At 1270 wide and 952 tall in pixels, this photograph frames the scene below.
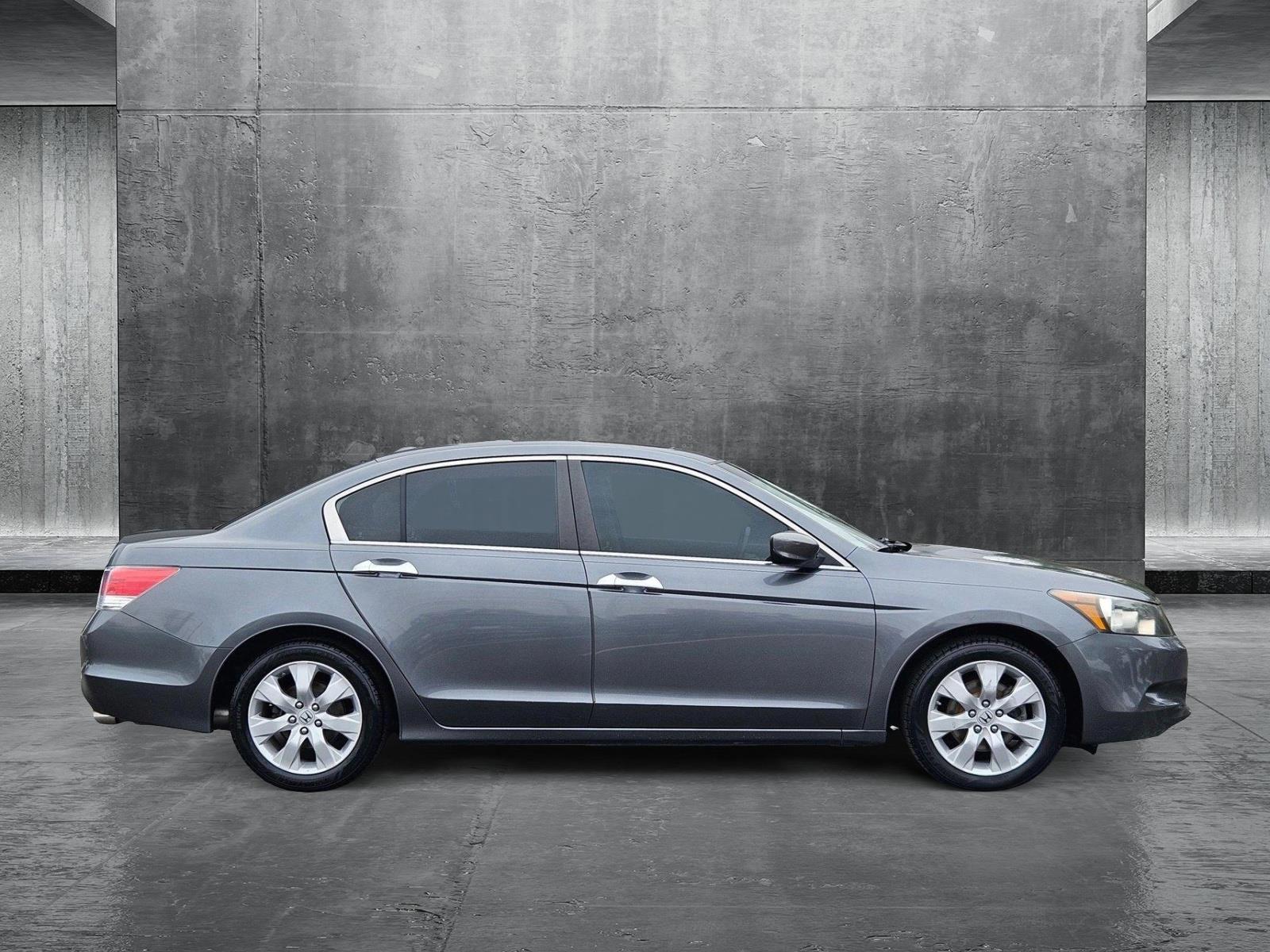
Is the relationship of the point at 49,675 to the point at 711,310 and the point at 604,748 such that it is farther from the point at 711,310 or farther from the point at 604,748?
the point at 711,310

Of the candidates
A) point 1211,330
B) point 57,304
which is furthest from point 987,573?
point 57,304

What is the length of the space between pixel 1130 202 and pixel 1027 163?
0.96 m

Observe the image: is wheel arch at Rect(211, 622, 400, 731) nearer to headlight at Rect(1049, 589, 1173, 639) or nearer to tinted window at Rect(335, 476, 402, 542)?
tinted window at Rect(335, 476, 402, 542)

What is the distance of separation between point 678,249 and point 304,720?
284 inches

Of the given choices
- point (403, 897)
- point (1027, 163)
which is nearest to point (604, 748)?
point (403, 897)

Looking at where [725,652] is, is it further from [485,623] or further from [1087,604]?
[1087,604]

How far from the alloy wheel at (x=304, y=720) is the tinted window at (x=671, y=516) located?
4.30 ft

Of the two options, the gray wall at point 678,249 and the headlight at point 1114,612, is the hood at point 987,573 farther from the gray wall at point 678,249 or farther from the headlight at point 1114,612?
the gray wall at point 678,249

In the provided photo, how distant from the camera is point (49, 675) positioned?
29.5 feet

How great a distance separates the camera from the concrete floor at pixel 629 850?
14.5ft

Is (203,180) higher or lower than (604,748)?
higher

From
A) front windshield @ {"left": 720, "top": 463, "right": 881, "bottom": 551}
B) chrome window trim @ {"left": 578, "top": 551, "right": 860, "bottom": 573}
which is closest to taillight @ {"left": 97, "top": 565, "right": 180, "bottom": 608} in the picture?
chrome window trim @ {"left": 578, "top": 551, "right": 860, "bottom": 573}

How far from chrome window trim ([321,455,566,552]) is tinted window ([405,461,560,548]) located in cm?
2

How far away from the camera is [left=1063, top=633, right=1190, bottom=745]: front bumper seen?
617 centimetres
